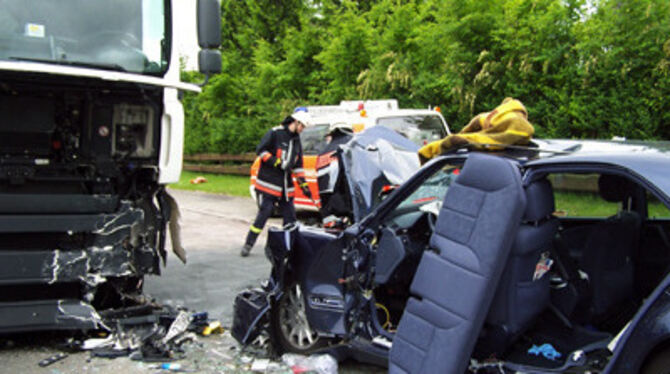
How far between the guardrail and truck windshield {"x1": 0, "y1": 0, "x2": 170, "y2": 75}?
52.7 feet

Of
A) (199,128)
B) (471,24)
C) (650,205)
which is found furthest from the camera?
(199,128)

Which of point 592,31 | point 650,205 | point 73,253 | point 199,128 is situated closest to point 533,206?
point 650,205

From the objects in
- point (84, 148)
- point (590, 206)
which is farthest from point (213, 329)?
point (590, 206)

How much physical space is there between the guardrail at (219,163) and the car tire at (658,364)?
64.7ft

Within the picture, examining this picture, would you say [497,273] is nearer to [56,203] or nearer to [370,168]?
[370,168]

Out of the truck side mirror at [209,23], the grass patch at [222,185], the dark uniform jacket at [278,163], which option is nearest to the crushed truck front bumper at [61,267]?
the truck side mirror at [209,23]

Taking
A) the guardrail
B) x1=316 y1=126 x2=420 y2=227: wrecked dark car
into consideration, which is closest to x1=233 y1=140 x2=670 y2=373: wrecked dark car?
x1=316 y1=126 x2=420 y2=227: wrecked dark car

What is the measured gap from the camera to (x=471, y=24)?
13117mm

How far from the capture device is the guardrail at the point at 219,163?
23.1 metres

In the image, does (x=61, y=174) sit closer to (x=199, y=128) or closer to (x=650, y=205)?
(x=650, y=205)

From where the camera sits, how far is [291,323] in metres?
A: 4.65

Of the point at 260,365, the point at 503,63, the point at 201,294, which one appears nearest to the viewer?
the point at 260,365

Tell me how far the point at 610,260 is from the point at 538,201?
77 cm

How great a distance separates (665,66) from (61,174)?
8697 millimetres
